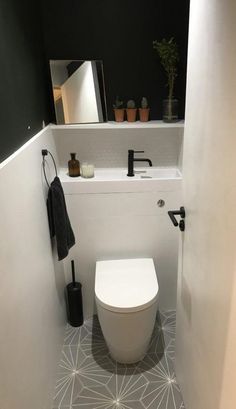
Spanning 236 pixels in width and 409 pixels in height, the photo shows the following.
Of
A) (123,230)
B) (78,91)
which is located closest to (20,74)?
(78,91)

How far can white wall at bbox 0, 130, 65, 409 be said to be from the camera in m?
1.03

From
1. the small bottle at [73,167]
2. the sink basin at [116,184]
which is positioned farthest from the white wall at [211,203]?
the small bottle at [73,167]

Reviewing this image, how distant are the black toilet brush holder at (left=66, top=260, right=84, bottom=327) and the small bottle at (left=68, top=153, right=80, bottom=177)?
1.85ft

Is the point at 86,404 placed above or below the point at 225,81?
below

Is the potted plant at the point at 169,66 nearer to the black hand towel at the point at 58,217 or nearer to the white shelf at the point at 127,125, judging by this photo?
the white shelf at the point at 127,125

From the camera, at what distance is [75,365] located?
1.89 meters

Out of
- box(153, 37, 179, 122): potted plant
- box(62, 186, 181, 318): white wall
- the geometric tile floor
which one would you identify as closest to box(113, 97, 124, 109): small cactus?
box(153, 37, 179, 122): potted plant

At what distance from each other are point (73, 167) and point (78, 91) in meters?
0.46

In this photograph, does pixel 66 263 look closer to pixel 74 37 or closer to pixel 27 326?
pixel 27 326

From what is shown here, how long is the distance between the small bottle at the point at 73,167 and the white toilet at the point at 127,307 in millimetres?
604

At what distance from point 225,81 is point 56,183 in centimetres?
107

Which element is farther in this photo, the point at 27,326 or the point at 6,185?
the point at 27,326

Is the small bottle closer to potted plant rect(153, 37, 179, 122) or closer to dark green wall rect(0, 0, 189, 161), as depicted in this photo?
dark green wall rect(0, 0, 189, 161)

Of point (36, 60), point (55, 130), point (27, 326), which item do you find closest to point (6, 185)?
point (27, 326)
